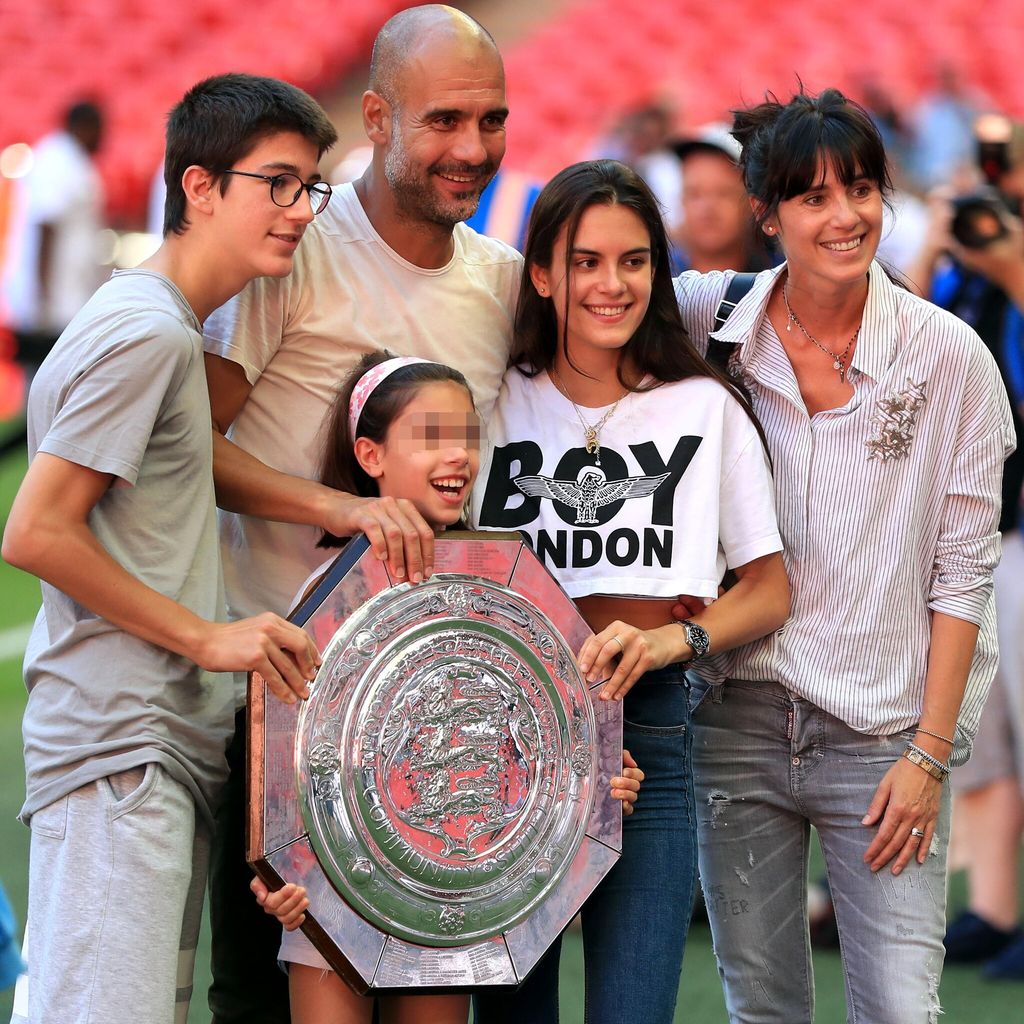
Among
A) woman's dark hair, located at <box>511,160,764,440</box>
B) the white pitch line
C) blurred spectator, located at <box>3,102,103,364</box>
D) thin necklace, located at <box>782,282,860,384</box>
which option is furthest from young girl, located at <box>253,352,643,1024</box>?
blurred spectator, located at <box>3,102,103,364</box>

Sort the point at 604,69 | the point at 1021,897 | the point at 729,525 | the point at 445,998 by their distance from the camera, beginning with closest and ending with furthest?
the point at 445,998 → the point at 729,525 → the point at 1021,897 → the point at 604,69

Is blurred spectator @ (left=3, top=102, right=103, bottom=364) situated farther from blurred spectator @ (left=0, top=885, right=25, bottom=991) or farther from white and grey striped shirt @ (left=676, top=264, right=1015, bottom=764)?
white and grey striped shirt @ (left=676, top=264, right=1015, bottom=764)

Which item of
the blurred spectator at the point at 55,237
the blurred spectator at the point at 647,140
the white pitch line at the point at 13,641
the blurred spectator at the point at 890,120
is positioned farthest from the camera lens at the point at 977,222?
the blurred spectator at the point at 55,237

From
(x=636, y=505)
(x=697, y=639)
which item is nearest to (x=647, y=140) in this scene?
(x=636, y=505)

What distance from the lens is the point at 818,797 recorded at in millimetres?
2273

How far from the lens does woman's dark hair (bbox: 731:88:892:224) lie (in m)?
2.23

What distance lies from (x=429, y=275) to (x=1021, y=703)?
2259 millimetres

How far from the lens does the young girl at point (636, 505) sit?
2.14 metres

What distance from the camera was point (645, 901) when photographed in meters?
2.13

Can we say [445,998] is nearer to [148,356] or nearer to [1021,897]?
[148,356]

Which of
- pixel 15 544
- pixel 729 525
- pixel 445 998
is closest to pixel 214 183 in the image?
pixel 15 544

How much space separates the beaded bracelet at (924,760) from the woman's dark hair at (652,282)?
1.74ft

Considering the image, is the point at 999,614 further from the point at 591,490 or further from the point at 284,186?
the point at 284,186

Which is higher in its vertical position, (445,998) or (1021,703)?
(1021,703)
